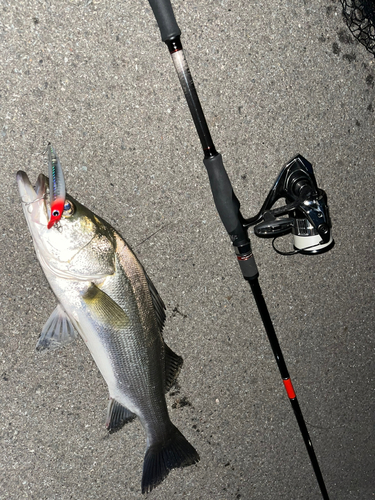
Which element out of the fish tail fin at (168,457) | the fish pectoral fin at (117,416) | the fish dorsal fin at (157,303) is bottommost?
the fish tail fin at (168,457)

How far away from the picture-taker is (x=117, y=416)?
169 centimetres

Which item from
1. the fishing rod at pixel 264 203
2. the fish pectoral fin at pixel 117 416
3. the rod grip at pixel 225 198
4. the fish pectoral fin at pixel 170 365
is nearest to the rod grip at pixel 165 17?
the fishing rod at pixel 264 203

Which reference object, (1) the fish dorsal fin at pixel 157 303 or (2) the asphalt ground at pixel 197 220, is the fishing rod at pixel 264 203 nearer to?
(2) the asphalt ground at pixel 197 220

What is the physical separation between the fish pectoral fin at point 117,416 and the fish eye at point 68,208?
85 centimetres

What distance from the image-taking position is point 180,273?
2.00 meters

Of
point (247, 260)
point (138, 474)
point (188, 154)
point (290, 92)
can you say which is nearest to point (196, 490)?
point (138, 474)

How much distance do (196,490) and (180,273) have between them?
1.23 m

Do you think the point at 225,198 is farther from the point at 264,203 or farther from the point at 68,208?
the point at 68,208

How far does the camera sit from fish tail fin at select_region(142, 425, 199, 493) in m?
1.75

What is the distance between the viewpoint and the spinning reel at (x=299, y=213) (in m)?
1.70

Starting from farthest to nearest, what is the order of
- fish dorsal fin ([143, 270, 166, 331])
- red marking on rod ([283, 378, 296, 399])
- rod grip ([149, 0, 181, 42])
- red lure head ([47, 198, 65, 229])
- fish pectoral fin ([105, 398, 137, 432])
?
red marking on rod ([283, 378, 296, 399]) → fish pectoral fin ([105, 398, 137, 432]) → fish dorsal fin ([143, 270, 166, 331]) → rod grip ([149, 0, 181, 42]) → red lure head ([47, 198, 65, 229])

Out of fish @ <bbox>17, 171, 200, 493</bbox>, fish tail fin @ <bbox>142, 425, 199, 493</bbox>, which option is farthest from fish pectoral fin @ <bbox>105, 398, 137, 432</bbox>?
fish tail fin @ <bbox>142, 425, 199, 493</bbox>

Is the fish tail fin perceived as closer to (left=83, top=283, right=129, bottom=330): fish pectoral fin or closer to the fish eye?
(left=83, top=283, right=129, bottom=330): fish pectoral fin

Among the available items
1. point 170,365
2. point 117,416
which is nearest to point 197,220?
point 170,365
